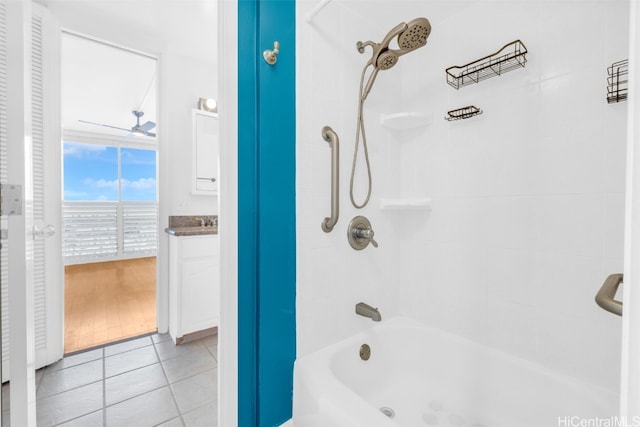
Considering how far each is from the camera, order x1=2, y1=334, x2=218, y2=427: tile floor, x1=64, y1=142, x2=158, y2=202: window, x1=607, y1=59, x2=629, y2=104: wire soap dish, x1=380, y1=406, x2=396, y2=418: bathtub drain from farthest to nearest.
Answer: x1=64, y1=142, x2=158, y2=202: window → x1=2, y1=334, x2=218, y2=427: tile floor → x1=380, y1=406, x2=396, y2=418: bathtub drain → x1=607, y1=59, x2=629, y2=104: wire soap dish

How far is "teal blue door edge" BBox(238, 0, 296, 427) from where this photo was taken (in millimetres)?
1027

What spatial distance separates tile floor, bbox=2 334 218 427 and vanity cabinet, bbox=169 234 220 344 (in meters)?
0.18

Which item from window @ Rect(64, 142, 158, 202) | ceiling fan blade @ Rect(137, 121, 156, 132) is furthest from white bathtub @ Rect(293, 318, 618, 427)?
window @ Rect(64, 142, 158, 202)

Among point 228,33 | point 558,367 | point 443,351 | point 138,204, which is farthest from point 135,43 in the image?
point 138,204

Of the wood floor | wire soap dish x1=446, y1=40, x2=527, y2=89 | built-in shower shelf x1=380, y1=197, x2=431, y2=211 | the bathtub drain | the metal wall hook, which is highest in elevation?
wire soap dish x1=446, y1=40, x2=527, y2=89

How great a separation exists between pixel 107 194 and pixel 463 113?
599 centimetres

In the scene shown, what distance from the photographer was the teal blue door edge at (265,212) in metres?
1.03

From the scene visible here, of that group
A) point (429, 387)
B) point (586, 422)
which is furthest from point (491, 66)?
point (429, 387)

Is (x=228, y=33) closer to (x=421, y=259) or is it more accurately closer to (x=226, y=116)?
(x=226, y=116)

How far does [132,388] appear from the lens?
164 cm

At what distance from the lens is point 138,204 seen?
17.6 feet

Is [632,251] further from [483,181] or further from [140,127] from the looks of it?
[140,127]

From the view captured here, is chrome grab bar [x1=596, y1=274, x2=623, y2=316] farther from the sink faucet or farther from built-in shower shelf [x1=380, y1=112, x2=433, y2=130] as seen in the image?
built-in shower shelf [x1=380, y1=112, x2=433, y2=130]

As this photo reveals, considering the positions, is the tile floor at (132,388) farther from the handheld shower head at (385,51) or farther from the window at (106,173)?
the window at (106,173)
